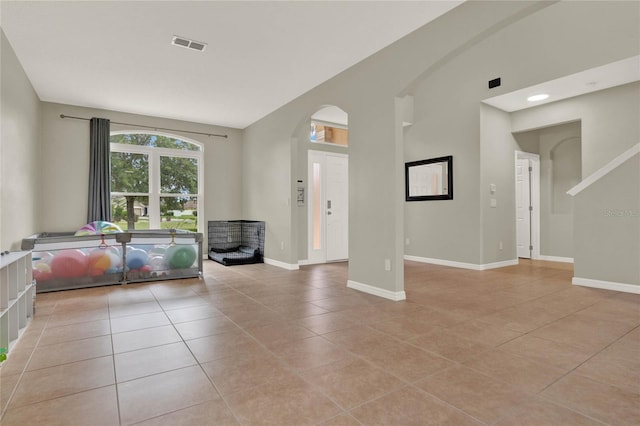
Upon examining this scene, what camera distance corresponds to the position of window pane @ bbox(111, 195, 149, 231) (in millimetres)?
6301

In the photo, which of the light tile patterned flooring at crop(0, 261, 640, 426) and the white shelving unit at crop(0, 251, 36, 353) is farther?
the white shelving unit at crop(0, 251, 36, 353)

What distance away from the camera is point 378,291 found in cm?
388

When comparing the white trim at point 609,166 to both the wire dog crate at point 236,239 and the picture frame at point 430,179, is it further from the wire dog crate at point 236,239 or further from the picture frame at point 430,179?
the wire dog crate at point 236,239

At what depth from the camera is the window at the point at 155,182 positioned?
20.8 ft

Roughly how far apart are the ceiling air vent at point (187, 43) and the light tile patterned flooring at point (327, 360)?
280 cm

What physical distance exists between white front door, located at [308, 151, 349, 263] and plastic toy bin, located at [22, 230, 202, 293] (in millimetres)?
2253

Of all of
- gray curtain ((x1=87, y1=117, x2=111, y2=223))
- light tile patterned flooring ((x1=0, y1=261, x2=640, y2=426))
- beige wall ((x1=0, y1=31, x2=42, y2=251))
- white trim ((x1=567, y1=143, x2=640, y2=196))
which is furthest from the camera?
gray curtain ((x1=87, y1=117, x2=111, y2=223))

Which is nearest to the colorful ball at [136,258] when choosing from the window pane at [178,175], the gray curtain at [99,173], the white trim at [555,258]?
the gray curtain at [99,173]

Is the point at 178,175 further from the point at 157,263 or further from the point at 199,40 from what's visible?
the point at 199,40

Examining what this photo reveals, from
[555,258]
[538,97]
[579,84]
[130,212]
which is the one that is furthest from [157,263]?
[555,258]

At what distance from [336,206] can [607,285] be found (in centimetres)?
424

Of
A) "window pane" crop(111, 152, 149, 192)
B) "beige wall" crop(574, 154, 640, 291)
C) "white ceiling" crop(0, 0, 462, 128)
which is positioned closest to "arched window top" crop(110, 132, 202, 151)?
"window pane" crop(111, 152, 149, 192)

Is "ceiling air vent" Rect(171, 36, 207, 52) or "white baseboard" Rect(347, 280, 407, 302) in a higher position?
"ceiling air vent" Rect(171, 36, 207, 52)

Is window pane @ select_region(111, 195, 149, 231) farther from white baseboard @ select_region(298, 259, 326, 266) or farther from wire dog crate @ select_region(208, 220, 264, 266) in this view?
white baseboard @ select_region(298, 259, 326, 266)
